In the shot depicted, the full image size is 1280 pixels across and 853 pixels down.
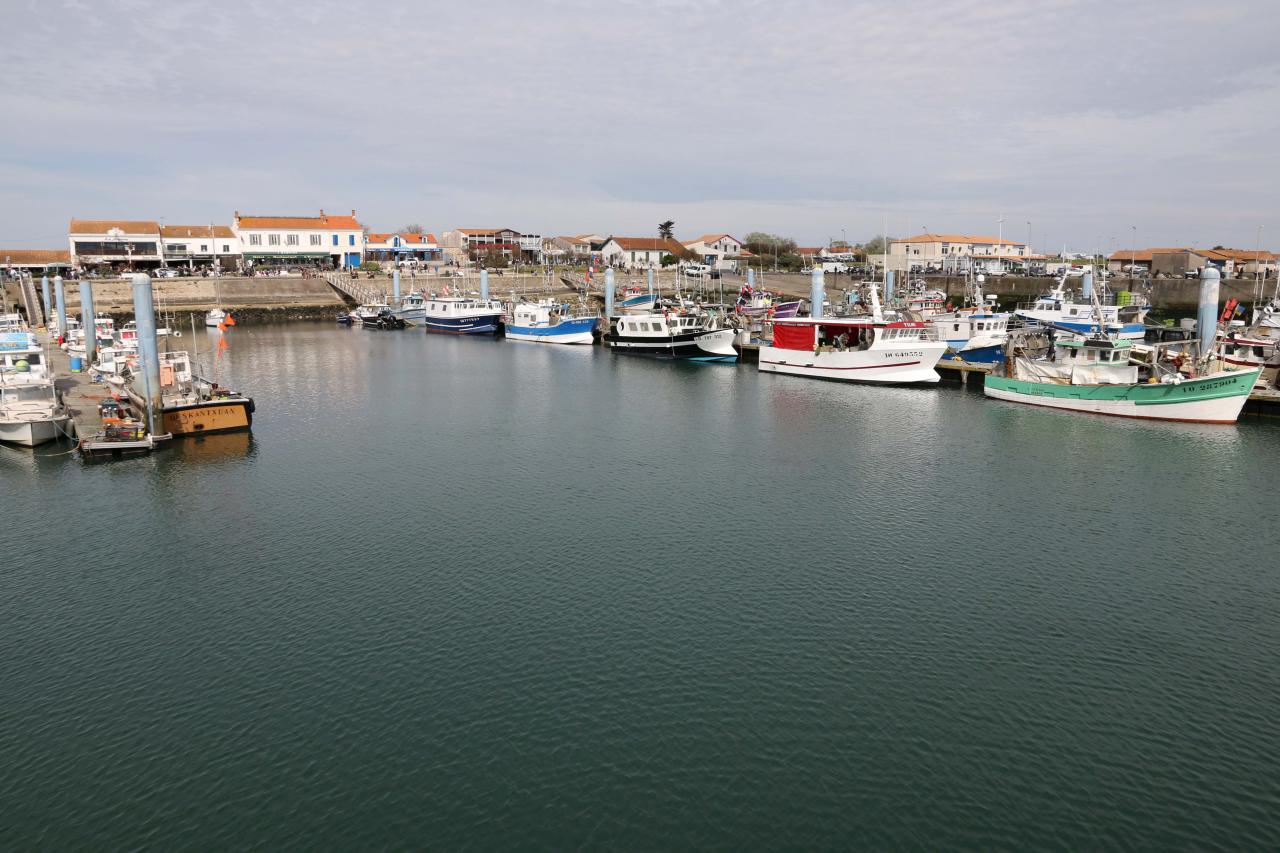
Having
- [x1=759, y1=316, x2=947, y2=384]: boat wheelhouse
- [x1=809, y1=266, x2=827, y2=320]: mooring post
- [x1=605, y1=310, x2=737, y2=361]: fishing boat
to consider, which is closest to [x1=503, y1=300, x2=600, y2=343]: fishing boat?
[x1=605, y1=310, x2=737, y2=361]: fishing boat

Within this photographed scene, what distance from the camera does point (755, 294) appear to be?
81.2 meters

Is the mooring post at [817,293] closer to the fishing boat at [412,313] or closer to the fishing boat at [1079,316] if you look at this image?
the fishing boat at [1079,316]

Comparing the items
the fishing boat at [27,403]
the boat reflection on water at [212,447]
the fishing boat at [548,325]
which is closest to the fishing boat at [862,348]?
the fishing boat at [548,325]

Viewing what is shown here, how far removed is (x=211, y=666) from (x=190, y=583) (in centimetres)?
443

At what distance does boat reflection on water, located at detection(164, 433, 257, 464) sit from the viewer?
99.9 ft

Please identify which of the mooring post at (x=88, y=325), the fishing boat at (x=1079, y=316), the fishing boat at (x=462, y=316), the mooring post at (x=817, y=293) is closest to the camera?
the mooring post at (x=88, y=325)

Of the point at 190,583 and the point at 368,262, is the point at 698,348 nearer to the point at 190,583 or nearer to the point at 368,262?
the point at 190,583

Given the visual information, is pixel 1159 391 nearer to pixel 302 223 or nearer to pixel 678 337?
pixel 678 337

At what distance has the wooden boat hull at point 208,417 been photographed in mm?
32219

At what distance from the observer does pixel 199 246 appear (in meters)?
102

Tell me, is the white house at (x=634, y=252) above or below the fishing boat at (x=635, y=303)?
above

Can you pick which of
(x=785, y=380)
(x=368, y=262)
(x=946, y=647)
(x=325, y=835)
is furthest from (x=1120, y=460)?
(x=368, y=262)

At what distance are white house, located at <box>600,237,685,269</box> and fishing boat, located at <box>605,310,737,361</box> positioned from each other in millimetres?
66541

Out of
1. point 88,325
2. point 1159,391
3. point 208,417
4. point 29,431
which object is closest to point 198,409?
point 208,417
